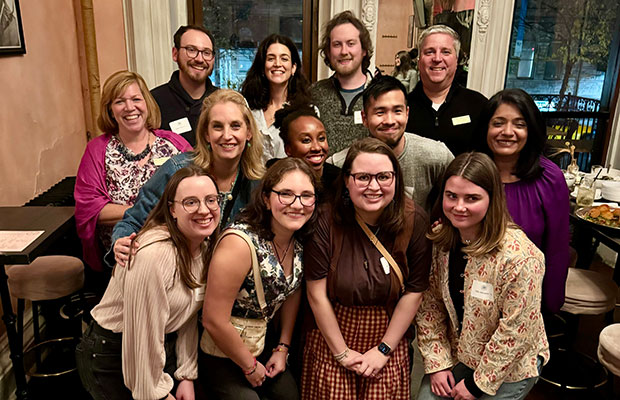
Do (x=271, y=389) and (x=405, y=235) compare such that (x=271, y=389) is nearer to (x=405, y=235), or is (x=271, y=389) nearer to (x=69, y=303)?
(x=405, y=235)

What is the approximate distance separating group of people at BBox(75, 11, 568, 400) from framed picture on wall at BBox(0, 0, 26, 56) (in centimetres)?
92

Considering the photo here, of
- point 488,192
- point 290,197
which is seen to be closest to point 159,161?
point 290,197

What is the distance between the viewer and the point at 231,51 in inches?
169

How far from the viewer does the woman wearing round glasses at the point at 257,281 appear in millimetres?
1695

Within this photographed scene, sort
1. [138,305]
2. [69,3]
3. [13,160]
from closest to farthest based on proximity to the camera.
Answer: [138,305] < [13,160] < [69,3]

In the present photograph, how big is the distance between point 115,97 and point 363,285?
1.37 m

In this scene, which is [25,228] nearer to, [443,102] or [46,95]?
[46,95]

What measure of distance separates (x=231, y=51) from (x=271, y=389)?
320 centimetres

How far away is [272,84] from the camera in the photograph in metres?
2.63

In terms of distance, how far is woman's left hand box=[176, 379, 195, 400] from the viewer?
1.80 meters

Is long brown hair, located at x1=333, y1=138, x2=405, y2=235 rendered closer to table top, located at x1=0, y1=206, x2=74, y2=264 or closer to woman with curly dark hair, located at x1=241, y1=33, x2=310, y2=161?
woman with curly dark hair, located at x1=241, y1=33, x2=310, y2=161

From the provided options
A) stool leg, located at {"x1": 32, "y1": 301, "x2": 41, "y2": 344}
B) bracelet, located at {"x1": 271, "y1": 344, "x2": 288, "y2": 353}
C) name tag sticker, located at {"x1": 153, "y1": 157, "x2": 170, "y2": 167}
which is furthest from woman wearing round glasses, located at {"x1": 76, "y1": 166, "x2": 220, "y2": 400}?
stool leg, located at {"x1": 32, "y1": 301, "x2": 41, "y2": 344}

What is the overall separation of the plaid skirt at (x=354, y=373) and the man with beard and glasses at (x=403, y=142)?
56 centimetres

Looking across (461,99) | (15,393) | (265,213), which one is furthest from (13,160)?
(461,99)
